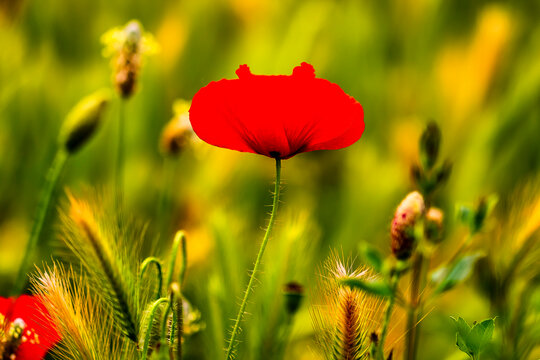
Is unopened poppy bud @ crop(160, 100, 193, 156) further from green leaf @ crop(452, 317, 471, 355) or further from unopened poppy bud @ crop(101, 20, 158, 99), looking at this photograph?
green leaf @ crop(452, 317, 471, 355)

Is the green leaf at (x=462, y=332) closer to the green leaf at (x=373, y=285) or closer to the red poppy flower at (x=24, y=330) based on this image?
the green leaf at (x=373, y=285)

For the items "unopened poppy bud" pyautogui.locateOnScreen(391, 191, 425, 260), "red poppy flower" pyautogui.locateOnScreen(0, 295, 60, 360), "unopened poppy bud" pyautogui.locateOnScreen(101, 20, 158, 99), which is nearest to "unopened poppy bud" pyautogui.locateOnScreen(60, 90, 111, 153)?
"unopened poppy bud" pyautogui.locateOnScreen(101, 20, 158, 99)

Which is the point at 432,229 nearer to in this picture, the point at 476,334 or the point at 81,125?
the point at 476,334

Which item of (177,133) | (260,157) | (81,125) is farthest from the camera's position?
(260,157)

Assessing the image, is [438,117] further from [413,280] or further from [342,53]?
[413,280]

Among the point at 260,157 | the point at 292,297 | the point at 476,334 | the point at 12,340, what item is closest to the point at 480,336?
the point at 476,334

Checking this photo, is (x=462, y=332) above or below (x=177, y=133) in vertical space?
below

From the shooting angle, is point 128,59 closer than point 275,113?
No
